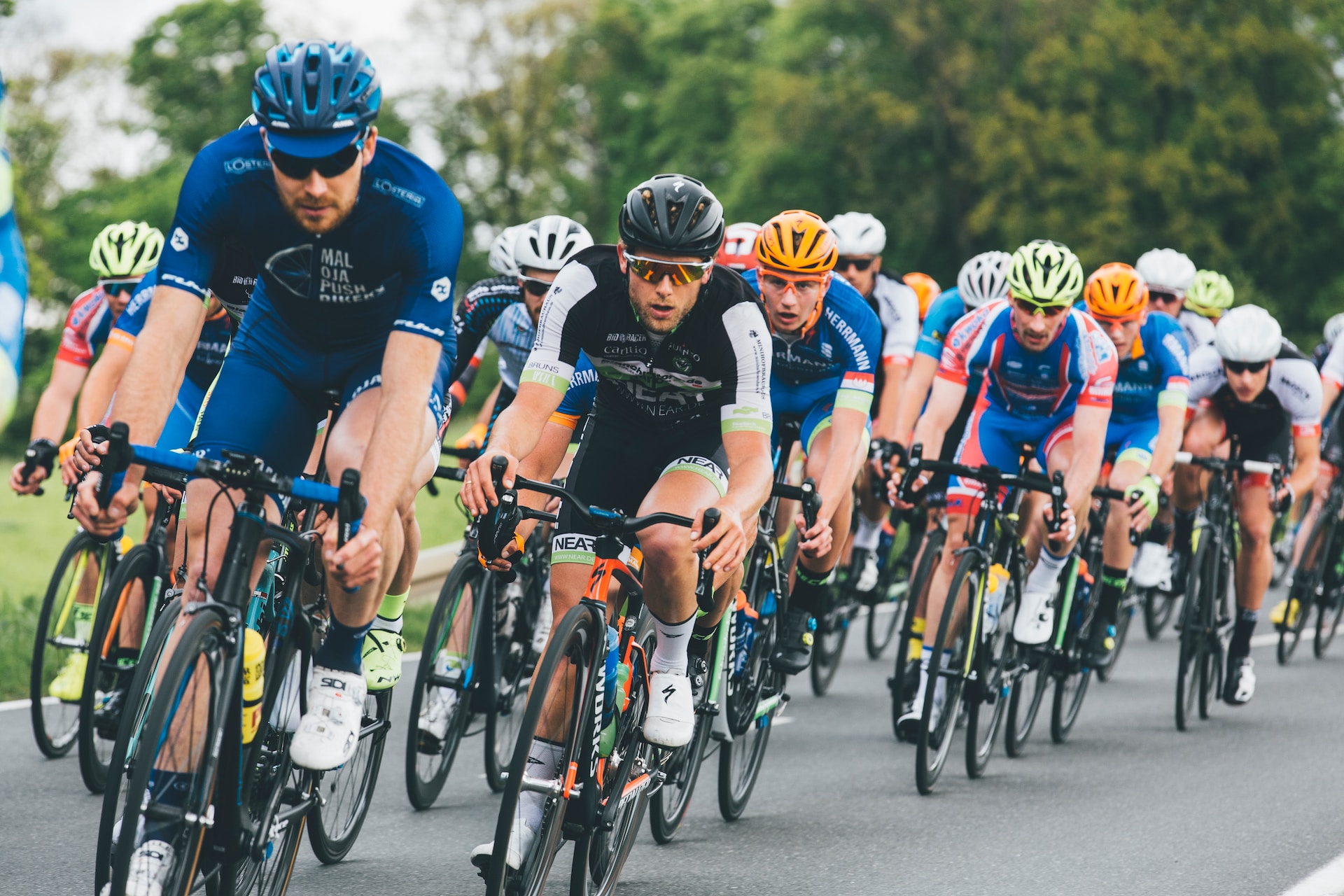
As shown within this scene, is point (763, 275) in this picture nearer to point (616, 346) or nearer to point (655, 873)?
point (616, 346)

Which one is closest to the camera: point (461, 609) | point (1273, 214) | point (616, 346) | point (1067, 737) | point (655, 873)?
point (616, 346)

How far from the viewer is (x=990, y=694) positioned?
7.45 meters

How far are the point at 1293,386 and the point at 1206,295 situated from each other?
399cm

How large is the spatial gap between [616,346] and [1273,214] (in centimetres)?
3392

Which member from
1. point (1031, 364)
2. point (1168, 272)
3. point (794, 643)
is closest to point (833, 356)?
point (1031, 364)

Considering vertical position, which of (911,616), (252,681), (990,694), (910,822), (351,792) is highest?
(252,681)

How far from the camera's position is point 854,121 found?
40.4 m

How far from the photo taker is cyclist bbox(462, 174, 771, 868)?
4844 millimetres

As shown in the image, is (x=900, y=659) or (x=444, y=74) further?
(x=444, y=74)

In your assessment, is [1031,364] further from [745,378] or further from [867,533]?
[745,378]

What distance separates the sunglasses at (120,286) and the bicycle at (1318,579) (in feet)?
25.9

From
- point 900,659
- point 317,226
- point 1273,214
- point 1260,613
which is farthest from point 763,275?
point 1273,214

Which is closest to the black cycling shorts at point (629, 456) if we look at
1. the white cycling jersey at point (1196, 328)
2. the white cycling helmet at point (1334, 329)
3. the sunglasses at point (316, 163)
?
the sunglasses at point (316, 163)

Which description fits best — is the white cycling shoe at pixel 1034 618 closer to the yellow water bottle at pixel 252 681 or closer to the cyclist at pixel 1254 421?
the cyclist at pixel 1254 421
